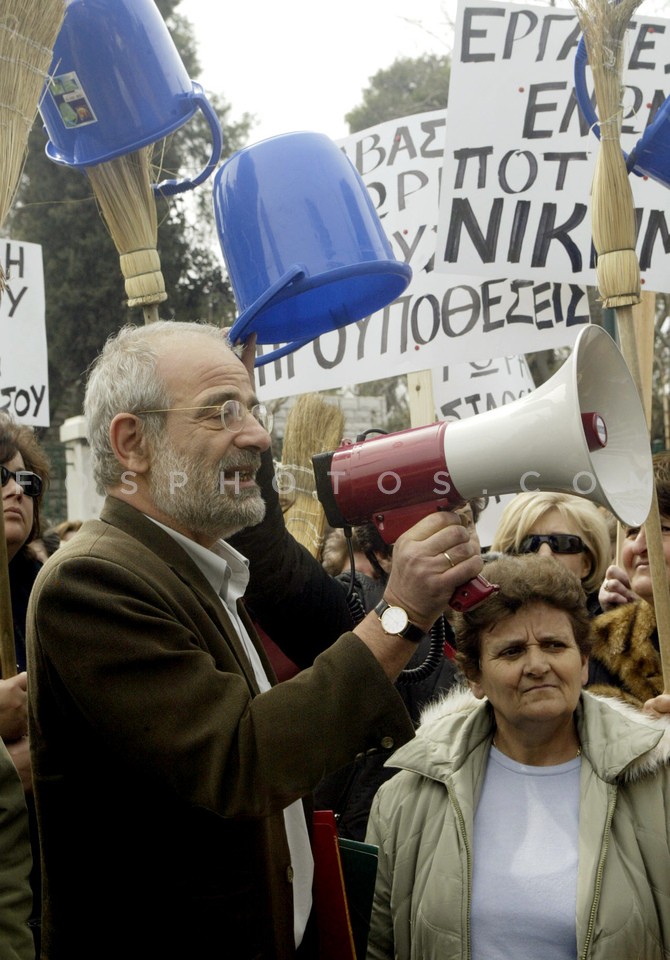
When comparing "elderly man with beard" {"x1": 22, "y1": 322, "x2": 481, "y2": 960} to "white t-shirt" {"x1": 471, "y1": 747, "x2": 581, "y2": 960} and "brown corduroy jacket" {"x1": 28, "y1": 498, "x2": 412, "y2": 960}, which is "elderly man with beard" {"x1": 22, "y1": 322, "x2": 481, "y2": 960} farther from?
"white t-shirt" {"x1": 471, "y1": 747, "x2": 581, "y2": 960}

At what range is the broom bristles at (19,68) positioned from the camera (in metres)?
2.51

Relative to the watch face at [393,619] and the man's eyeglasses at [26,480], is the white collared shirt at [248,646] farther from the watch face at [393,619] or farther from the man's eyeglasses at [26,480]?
the man's eyeglasses at [26,480]

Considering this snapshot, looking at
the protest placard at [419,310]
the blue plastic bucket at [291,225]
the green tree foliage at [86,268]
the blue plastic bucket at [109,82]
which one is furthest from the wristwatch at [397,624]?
the green tree foliage at [86,268]

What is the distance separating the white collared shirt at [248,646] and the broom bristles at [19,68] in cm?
96

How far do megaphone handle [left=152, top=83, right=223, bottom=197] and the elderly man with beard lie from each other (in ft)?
3.99

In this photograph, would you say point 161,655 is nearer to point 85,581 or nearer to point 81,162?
point 85,581

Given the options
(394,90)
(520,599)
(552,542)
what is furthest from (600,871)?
(394,90)

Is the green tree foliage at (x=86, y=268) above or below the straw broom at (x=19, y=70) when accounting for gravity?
above

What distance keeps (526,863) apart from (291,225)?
5.39ft

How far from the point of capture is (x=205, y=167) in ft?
10.7

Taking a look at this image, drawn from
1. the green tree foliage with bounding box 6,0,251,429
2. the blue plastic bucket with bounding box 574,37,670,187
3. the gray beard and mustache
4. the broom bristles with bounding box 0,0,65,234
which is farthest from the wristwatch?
the green tree foliage with bounding box 6,0,251,429

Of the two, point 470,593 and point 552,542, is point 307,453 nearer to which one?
point 552,542

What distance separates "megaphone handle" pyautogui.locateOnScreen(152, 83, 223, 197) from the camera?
10.2 ft

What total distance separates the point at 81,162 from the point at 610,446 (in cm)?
170
